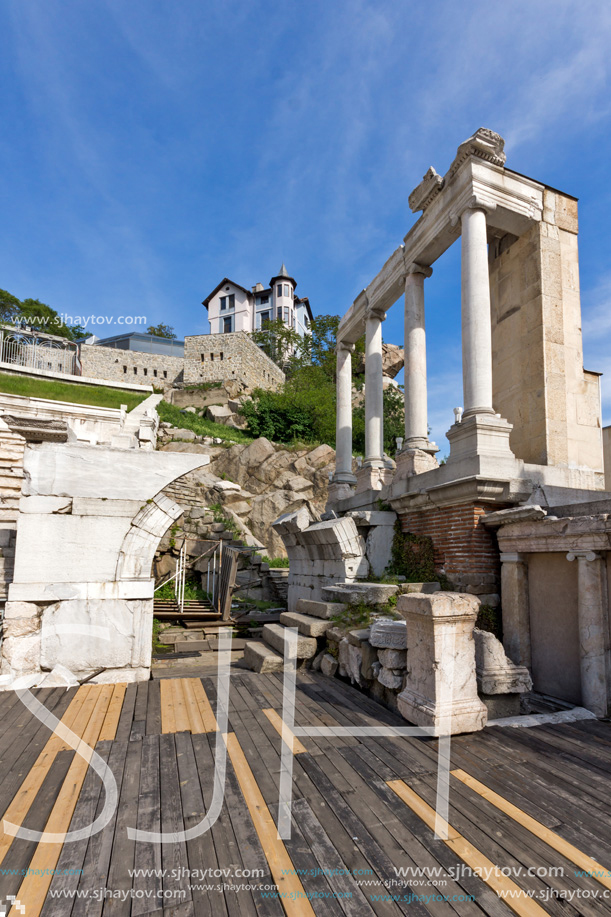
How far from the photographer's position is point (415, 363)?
820 centimetres

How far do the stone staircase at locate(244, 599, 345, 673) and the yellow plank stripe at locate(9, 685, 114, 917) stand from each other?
78.9 inches

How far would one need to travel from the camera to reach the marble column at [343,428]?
34.8ft

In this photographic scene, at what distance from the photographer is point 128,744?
3516mm

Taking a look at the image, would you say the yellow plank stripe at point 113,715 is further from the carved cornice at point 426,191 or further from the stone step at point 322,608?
the carved cornice at point 426,191

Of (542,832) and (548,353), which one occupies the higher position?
(548,353)

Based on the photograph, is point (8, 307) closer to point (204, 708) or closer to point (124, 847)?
point (204, 708)

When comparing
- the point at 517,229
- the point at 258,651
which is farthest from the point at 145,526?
the point at 517,229

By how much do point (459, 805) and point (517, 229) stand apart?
771 centimetres

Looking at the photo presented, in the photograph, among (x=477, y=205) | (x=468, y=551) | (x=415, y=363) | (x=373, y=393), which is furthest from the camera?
(x=373, y=393)

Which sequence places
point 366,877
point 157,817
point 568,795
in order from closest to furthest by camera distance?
point 366,877 → point 157,817 → point 568,795

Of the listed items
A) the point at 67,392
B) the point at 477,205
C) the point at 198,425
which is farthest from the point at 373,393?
the point at 198,425

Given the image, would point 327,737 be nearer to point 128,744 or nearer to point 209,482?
→ point 128,744

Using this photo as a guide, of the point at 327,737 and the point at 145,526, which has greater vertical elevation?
the point at 145,526

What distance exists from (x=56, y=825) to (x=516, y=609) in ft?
14.4
